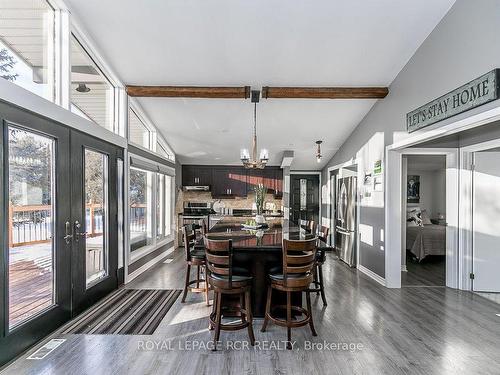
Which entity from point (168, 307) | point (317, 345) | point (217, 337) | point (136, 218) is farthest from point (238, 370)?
point (136, 218)

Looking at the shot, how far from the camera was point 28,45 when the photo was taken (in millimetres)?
2928

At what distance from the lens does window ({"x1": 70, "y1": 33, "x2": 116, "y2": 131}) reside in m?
3.68

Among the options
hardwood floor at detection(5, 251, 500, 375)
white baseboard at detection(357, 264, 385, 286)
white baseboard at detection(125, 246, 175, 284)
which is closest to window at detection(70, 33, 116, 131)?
white baseboard at detection(125, 246, 175, 284)

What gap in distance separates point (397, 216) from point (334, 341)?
98.5 inches

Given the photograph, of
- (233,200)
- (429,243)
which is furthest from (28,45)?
(429,243)

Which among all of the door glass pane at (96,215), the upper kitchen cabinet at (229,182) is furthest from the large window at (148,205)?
the upper kitchen cabinet at (229,182)

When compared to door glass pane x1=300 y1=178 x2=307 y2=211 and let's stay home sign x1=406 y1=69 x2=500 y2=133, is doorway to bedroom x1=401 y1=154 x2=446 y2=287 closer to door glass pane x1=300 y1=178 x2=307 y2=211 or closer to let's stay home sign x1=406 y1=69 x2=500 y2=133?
let's stay home sign x1=406 y1=69 x2=500 y2=133

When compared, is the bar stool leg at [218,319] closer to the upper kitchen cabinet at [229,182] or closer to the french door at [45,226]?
the french door at [45,226]

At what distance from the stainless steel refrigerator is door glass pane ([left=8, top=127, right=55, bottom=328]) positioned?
4940mm

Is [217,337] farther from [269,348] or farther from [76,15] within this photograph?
[76,15]

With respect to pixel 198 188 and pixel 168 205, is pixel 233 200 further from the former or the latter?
pixel 168 205

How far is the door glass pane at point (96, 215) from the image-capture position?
3799mm

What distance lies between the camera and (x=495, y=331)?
10.2 feet

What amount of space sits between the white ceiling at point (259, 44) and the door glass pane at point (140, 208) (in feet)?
4.26
